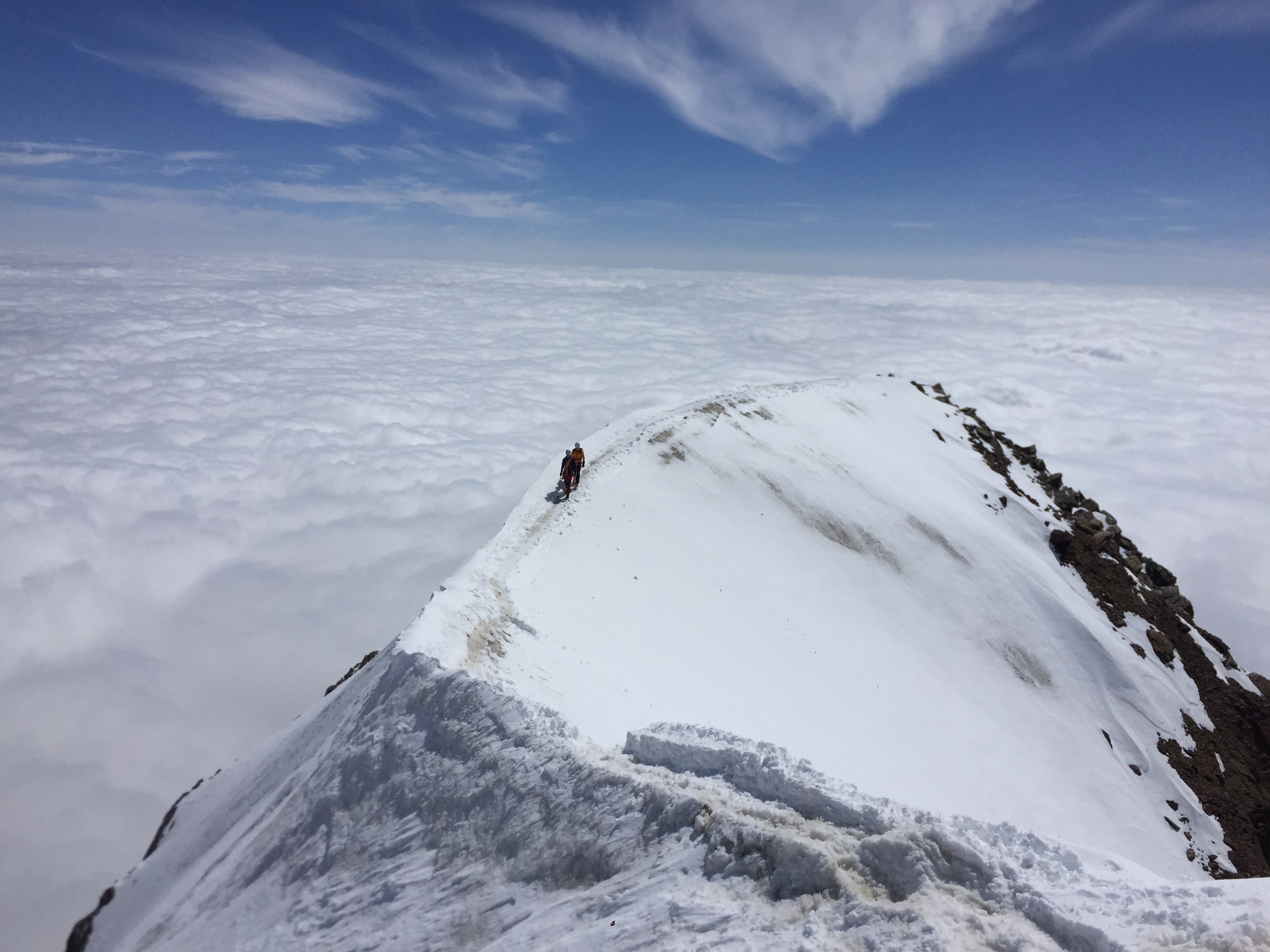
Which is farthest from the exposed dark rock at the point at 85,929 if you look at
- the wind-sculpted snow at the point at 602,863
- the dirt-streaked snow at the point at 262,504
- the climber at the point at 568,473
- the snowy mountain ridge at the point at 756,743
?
the dirt-streaked snow at the point at 262,504

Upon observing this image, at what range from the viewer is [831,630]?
22.9m

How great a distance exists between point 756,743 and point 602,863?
106 inches

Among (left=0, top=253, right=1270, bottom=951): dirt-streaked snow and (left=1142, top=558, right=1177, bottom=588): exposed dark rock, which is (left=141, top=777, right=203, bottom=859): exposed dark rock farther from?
(left=1142, top=558, right=1177, bottom=588): exposed dark rock

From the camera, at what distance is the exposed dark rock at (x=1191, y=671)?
25156mm

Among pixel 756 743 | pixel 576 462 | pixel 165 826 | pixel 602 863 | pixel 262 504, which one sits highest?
pixel 576 462

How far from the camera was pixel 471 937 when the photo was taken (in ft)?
26.9

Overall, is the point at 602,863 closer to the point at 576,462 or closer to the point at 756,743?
the point at 756,743

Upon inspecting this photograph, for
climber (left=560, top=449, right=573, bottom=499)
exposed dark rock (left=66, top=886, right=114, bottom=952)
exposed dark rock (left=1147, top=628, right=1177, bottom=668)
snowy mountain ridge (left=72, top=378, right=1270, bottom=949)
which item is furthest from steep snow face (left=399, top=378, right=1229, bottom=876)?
exposed dark rock (left=66, top=886, right=114, bottom=952)

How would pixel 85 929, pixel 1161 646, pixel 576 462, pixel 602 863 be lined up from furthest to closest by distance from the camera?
pixel 1161 646 → pixel 576 462 → pixel 85 929 → pixel 602 863

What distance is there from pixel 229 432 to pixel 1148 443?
6740 inches

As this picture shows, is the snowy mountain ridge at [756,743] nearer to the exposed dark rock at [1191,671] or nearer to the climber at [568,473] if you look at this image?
the exposed dark rock at [1191,671]

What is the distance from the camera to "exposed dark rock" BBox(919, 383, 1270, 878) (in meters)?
25.2

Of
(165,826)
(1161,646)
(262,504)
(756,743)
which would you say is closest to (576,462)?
(756,743)

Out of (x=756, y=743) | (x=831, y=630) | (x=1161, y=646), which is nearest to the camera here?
(x=756, y=743)
